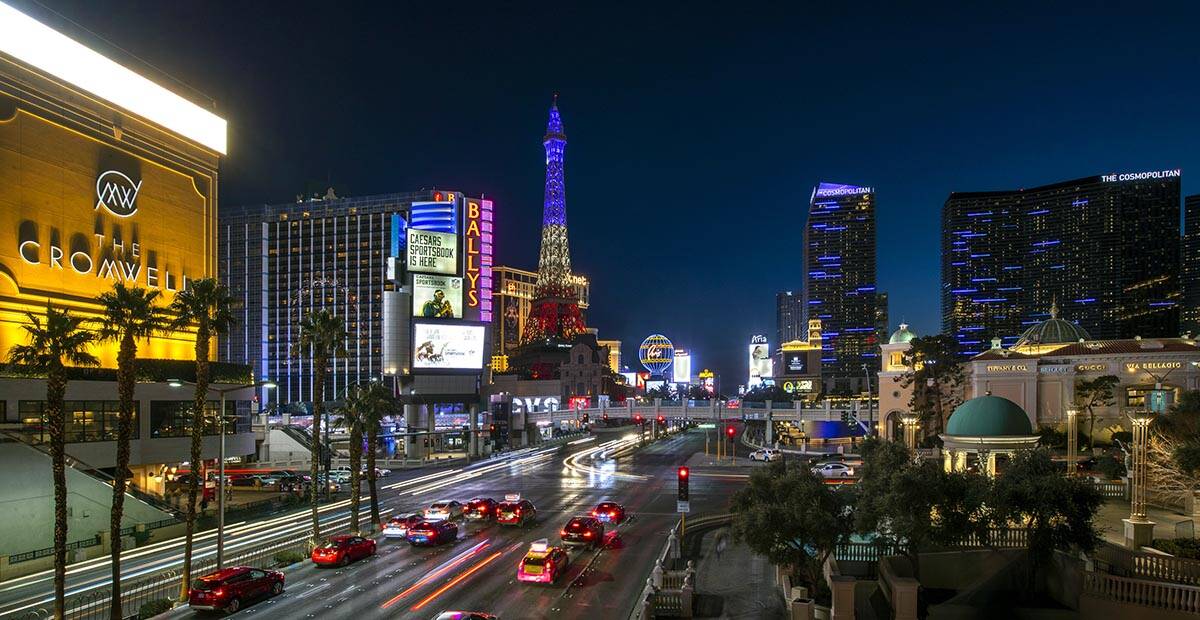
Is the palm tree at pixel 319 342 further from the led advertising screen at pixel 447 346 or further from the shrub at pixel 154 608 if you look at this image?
the led advertising screen at pixel 447 346

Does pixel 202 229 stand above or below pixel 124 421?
above

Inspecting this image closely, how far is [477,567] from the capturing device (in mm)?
31547

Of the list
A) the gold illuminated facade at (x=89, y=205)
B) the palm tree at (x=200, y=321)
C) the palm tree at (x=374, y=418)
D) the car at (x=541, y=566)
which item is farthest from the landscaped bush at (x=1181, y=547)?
the gold illuminated facade at (x=89, y=205)

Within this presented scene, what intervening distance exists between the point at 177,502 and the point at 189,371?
8.52 meters

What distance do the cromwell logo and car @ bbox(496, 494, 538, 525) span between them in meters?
35.4

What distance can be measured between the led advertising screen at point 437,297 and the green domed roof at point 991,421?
67.4 metres

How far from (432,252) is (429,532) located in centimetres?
6606

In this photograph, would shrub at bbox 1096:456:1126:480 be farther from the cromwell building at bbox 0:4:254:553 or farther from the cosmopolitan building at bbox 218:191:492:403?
the cosmopolitan building at bbox 218:191:492:403

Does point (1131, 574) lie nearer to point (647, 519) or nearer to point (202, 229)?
point (647, 519)

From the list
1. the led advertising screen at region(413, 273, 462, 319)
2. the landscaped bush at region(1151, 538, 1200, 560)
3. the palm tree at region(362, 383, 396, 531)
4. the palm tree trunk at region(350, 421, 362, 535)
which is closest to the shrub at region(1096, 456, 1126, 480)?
the landscaped bush at region(1151, 538, 1200, 560)

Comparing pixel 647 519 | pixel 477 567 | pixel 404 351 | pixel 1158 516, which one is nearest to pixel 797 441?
pixel 404 351

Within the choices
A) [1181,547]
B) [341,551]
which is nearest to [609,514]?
[341,551]

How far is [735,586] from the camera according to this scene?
28344mm

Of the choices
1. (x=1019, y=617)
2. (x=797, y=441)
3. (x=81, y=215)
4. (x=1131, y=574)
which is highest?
(x=81, y=215)
